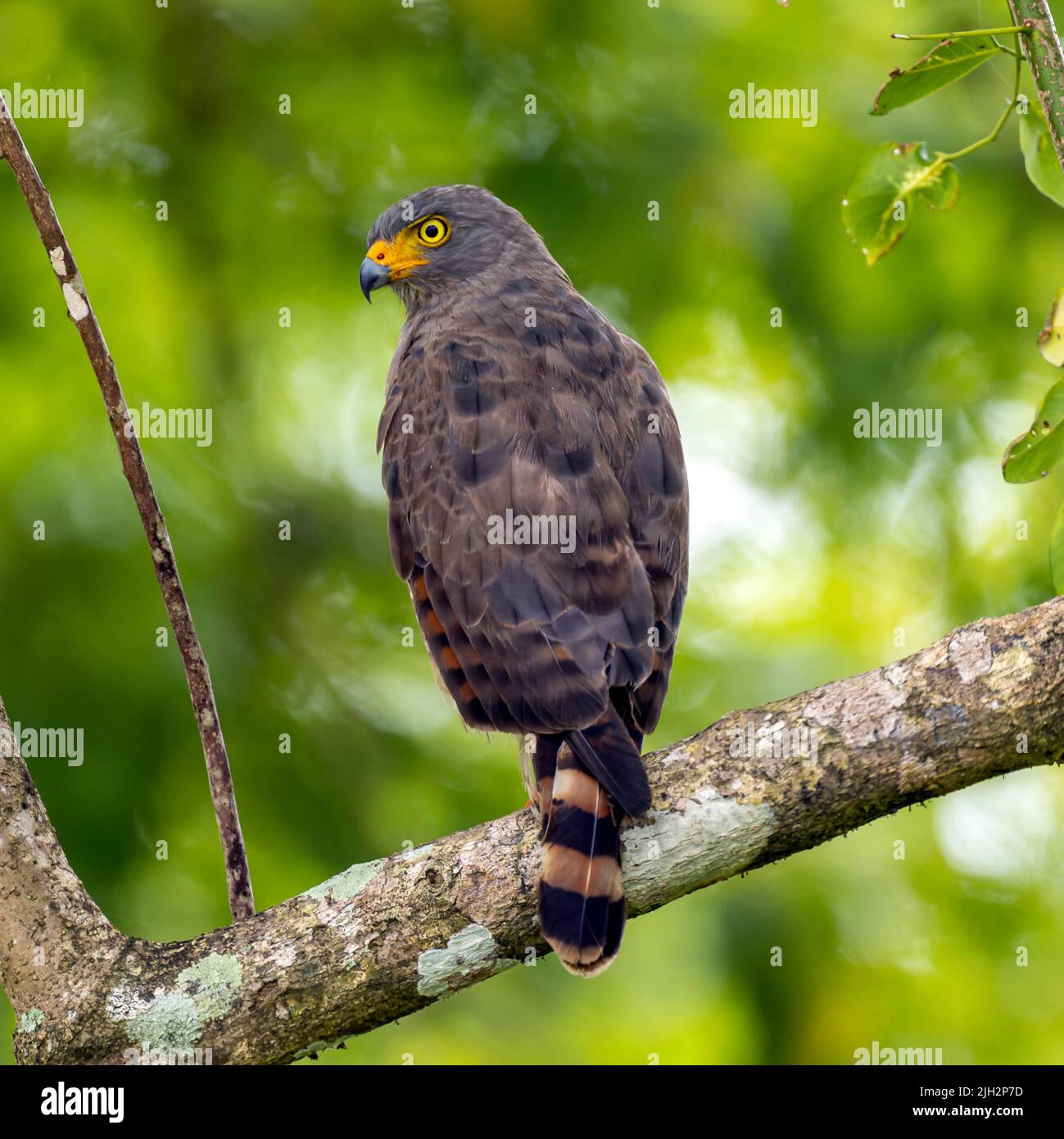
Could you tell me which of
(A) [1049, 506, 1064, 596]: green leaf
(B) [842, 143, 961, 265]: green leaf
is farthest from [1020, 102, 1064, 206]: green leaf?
(A) [1049, 506, 1064, 596]: green leaf

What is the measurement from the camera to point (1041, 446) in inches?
108

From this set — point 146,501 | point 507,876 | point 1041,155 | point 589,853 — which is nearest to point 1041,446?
point 1041,155

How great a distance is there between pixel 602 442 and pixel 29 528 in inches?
122

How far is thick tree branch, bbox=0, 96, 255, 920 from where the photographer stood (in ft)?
10.0

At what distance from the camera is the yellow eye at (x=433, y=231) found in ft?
15.8

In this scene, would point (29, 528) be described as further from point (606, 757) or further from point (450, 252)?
point (606, 757)

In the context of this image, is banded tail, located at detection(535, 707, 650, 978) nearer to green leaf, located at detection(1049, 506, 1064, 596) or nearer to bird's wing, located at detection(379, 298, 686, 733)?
bird's wing, located at detection(379, 298, 686, 733)

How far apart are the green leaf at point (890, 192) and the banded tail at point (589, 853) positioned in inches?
50.1

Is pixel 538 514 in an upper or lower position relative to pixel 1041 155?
lower

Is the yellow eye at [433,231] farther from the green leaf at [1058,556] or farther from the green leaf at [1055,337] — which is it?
the green leaf at [1058,556]

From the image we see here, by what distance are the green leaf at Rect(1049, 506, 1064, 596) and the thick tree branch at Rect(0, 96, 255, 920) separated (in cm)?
177

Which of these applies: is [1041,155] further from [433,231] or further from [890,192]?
[433,231]

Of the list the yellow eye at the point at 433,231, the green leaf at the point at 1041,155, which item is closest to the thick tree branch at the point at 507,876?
the green leaf at the point at 1041,155

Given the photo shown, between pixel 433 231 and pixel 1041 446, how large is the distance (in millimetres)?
2635
